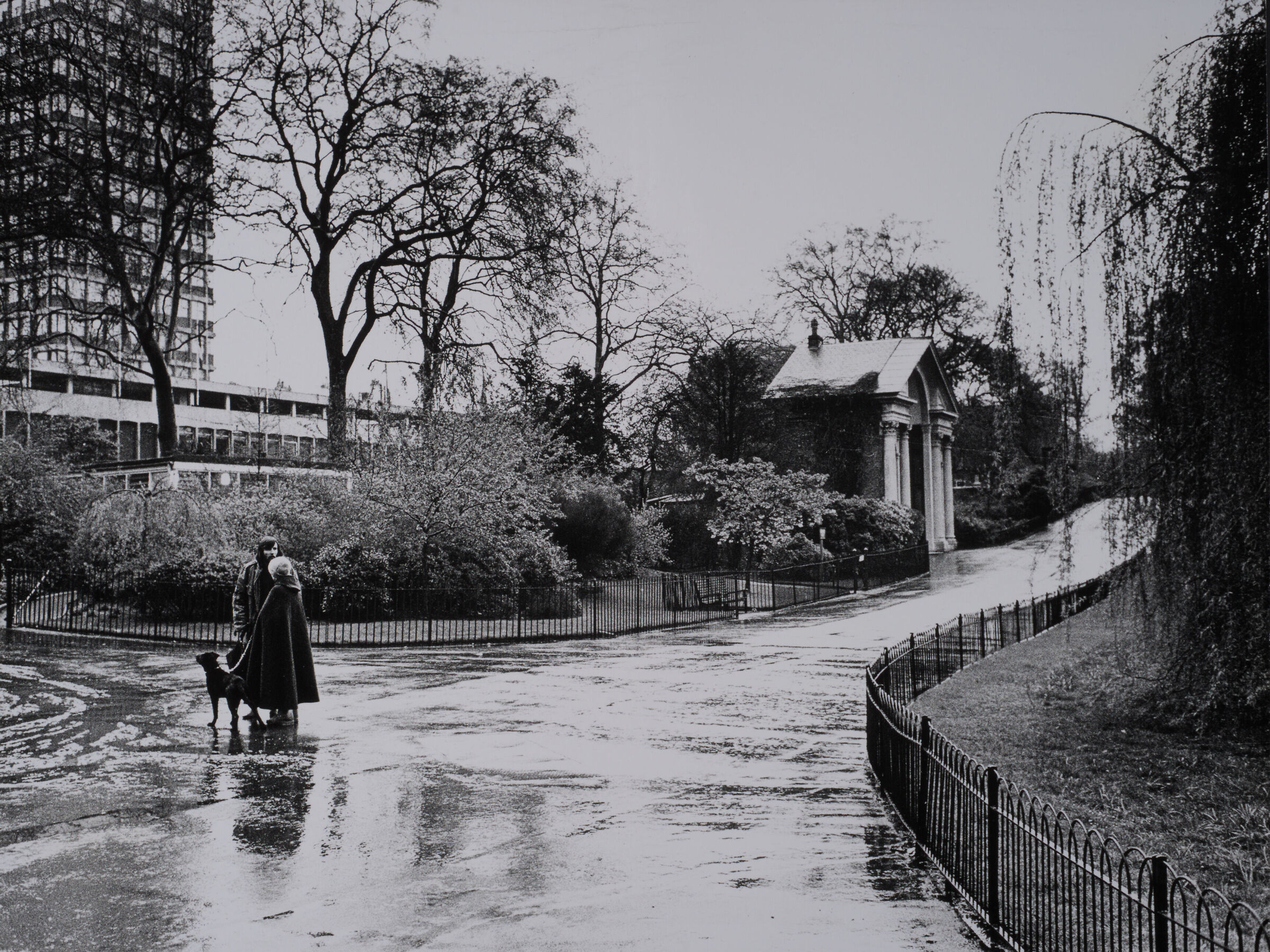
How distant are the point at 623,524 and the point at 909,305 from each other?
33.4m

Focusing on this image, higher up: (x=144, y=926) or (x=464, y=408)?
(x=464, y=408)

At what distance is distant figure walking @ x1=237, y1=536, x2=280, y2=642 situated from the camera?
38.7 ft

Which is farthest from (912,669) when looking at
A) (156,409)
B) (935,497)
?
(156,409)

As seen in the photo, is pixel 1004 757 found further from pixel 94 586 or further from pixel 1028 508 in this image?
pixel 1028 508

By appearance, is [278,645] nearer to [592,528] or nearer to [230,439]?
[592,528]

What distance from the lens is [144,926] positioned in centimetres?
546

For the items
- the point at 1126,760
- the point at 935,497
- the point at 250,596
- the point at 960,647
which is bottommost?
the point at 1126,760

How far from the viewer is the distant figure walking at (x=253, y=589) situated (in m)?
11.8

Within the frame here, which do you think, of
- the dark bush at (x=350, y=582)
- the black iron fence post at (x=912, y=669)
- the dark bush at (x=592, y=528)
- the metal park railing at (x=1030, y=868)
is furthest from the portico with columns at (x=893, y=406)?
the metal park railing at (x=1030, y=868)

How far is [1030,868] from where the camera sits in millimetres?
5352

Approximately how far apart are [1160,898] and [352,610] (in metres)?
21.0

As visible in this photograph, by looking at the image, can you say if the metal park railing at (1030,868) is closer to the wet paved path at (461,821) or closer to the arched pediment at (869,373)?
the wet paved path at (461,821)

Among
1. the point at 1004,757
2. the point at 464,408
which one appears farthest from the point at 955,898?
the point at 464,408

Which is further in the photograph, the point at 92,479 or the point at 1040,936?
the point at 92,479
